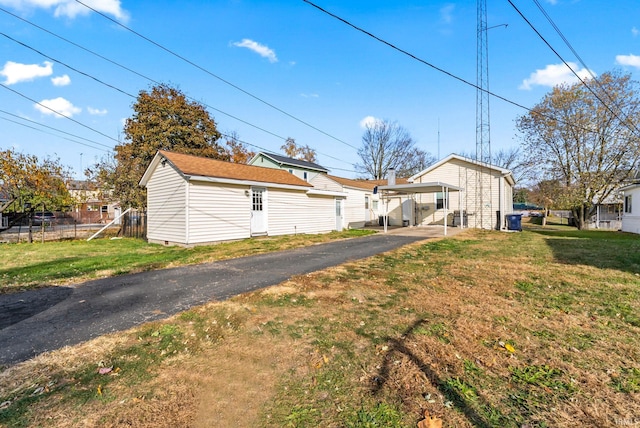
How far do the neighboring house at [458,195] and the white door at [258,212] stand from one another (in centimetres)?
730

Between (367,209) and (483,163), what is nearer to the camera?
(483,163)

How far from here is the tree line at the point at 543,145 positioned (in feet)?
64.1

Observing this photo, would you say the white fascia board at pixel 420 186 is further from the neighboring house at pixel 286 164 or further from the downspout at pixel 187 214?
the neighboring house at pixel 286 164

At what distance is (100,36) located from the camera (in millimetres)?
9516

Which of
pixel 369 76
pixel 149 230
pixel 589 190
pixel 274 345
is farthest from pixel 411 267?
pixel 589 190

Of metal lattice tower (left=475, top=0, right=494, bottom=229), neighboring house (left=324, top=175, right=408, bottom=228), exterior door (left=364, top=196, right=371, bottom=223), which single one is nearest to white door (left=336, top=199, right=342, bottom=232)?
neighboring house (left=324, top=175, right=408, bottom=228)

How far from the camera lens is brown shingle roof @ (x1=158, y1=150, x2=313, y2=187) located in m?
11.5

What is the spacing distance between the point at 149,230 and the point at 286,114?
918 centimetres

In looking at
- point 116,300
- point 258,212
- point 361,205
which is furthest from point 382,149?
point 116,300

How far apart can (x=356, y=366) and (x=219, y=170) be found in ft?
37.7

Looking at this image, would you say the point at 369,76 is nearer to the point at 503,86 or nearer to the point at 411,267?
the point at 503,86

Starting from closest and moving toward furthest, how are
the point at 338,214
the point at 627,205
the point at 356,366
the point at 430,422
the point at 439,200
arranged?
1. the point at 430,422
2. the point at 356,366
3. the point at 627,205
4. the point at 338,214
5. the point at 439,200

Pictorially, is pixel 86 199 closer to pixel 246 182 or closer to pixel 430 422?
pixel 246 182

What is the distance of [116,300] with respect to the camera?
4.80 metres
